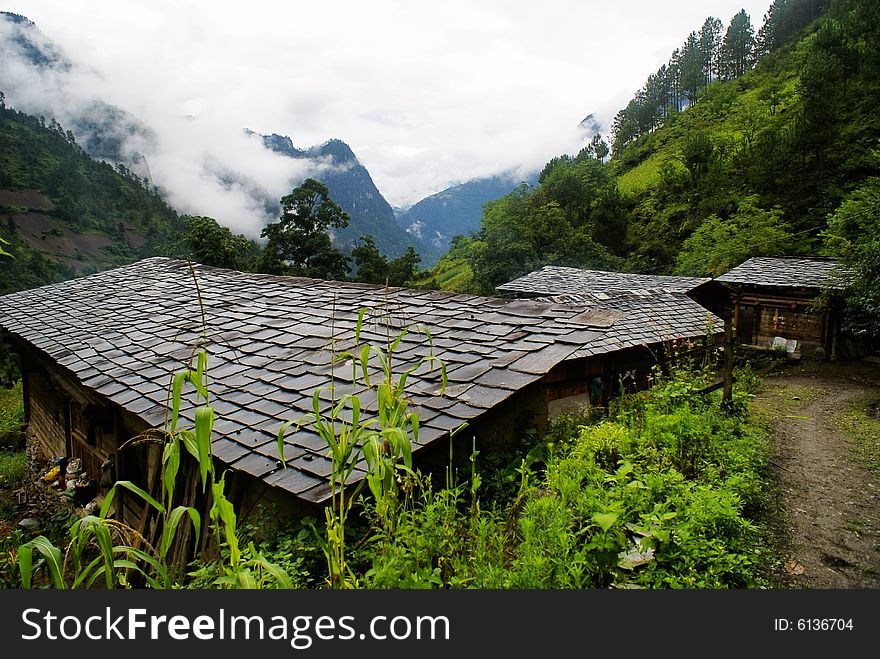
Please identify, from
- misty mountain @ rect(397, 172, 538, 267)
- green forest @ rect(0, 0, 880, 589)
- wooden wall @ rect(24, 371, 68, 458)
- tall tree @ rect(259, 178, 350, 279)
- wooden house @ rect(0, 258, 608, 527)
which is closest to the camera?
green forest @ rect(0, 0, 880, 589)

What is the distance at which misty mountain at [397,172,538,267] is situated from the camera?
164 m

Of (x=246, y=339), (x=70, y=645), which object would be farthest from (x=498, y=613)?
(x=246, y=339)

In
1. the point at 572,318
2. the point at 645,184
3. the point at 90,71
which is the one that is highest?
the point at 90,71

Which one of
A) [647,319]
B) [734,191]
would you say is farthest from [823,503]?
[734,191]

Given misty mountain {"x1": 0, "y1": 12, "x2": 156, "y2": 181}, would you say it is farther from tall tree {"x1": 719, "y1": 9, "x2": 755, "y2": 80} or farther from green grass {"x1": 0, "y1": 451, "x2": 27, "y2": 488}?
green grass {"x1": 0, "y1": 451, "x2": 27, "y2": 488}

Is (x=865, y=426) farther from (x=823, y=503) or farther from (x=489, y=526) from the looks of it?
(x=489, y=526)

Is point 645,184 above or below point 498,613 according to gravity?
above

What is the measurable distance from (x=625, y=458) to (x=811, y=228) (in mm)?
27829

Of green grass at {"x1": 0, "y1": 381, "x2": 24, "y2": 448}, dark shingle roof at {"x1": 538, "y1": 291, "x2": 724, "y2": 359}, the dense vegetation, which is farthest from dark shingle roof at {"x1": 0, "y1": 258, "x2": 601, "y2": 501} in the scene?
green grass at {"x1": 0, "y1": 381, "x2": 24, "y2": 448}

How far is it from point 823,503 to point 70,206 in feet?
254

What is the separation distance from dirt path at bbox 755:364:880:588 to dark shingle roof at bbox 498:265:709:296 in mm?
7965

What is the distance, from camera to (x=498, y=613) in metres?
2.34

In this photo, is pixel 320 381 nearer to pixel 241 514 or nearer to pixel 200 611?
pixel 241 514

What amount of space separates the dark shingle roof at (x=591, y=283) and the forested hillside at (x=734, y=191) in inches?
201
